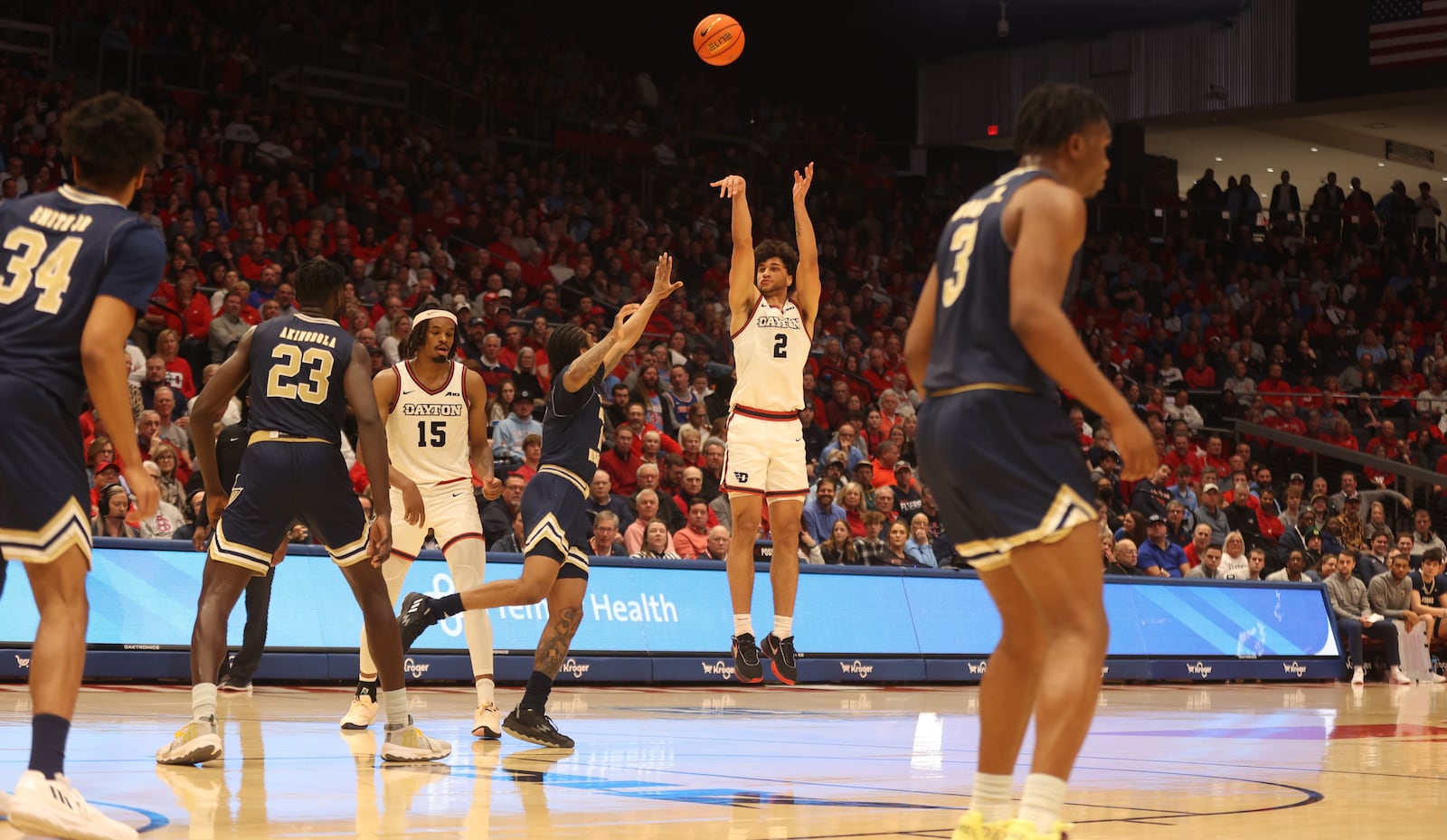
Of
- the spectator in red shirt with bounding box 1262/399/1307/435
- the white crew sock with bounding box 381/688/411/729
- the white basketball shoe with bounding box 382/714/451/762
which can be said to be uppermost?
the spectator in red shirt with bounding box 1262/399/1307/435

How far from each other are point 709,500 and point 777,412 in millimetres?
6815

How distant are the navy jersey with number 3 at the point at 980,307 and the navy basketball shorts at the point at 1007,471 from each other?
0.22ft

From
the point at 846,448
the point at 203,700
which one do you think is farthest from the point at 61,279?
the point at 846,448

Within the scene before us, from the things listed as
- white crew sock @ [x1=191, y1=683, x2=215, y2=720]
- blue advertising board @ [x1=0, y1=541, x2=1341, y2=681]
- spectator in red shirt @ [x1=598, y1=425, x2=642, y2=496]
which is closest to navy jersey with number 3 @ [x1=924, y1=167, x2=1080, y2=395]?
white crew sock @ [x1=191, y1=683, x2=215, y2=720]

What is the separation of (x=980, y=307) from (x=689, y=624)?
32.9ft

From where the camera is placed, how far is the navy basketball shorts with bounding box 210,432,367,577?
6.94m

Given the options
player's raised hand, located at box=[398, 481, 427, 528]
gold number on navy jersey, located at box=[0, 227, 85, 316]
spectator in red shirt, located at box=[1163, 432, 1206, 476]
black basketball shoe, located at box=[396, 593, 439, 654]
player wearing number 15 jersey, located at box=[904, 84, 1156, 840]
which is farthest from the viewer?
spectator in red shirt, located at box=[1163, 432, 1206, 476]

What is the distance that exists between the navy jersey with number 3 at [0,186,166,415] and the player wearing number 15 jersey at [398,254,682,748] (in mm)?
3432

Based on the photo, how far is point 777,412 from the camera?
954 cm

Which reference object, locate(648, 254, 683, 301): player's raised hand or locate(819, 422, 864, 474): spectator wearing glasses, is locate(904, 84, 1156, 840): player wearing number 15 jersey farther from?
locate(819, 422, 864, 474): spectator wearing glasses

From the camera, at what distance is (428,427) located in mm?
8672

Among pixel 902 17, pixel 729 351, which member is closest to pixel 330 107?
pixel 729 351

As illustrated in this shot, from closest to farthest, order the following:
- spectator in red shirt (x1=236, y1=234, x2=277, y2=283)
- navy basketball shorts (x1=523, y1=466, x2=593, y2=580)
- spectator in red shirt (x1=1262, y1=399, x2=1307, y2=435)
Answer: navy basketball shorts (x1=523, y1=466, x2=593, y2=580), spectator in red shirt (x1=236, y1=234, x2=277, y2=283), spectator in red shirt (x1=1262, y1=399, x2=1307, y2=435)

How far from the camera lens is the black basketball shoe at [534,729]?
7855 mm
